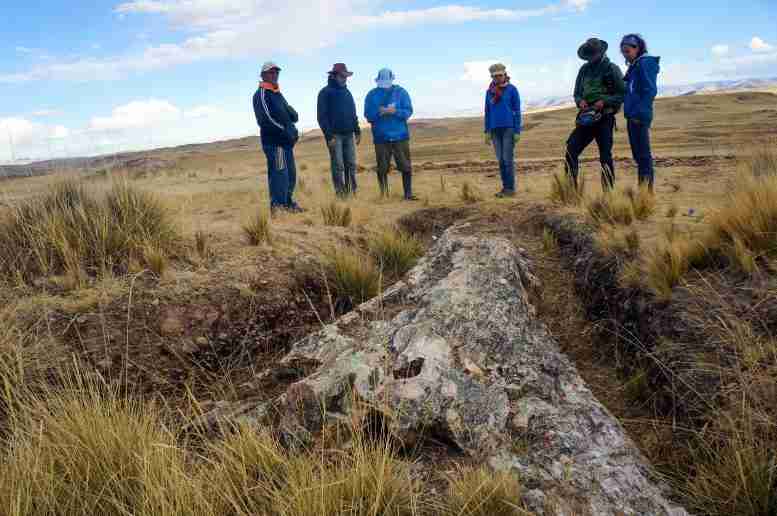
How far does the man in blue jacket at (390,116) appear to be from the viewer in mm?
7441

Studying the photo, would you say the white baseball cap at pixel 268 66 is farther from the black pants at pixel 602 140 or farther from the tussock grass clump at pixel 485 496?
the tussock grass clump at pixel 485 496

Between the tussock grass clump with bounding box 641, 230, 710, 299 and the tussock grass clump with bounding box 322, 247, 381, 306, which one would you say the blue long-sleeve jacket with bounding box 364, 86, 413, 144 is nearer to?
the tussock grass clump with bounding box 322, 247, 381, 306

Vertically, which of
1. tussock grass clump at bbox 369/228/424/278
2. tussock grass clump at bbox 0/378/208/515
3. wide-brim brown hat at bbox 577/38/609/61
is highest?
wide-brim brown hat at bbox 577/38/609/61

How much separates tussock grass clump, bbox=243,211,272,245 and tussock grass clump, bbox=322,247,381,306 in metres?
0.75

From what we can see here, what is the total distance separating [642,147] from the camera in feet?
18.6

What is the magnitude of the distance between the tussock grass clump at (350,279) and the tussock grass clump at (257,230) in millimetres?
750

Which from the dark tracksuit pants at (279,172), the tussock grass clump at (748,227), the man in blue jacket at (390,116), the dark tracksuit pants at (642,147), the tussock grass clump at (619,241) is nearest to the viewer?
the tussock grass clump at (748,227)

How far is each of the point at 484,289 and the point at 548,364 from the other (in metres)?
0.82

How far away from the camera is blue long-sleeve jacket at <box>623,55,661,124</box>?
17.6ft

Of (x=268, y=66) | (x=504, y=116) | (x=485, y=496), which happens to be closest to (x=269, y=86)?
(x=268, y=66)

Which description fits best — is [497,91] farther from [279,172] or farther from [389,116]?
[279,172]

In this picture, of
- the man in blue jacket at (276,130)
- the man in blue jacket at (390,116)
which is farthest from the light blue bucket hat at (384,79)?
the man in blue jacket at (276,130)

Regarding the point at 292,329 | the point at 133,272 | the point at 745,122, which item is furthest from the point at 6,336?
the point at 745,122

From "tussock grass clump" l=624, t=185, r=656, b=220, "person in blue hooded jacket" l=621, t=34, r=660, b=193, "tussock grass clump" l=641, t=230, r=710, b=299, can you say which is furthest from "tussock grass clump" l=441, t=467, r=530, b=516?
"person in blue hooded jacket" l=621, t=34, r=660, b=193
